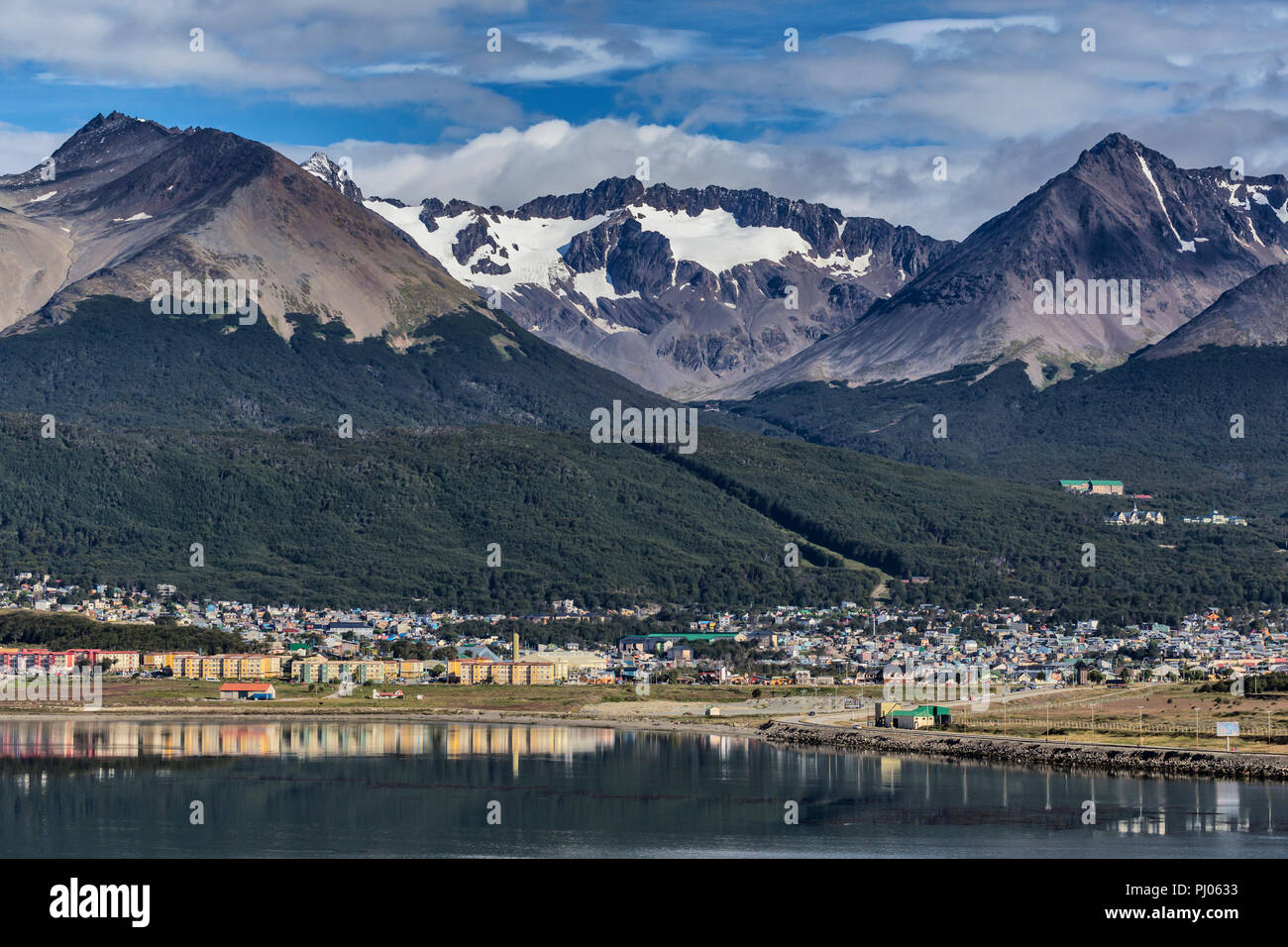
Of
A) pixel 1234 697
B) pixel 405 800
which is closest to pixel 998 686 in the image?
pixel 1234 697

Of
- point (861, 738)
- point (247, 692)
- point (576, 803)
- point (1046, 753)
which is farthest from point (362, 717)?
point (576, 803)

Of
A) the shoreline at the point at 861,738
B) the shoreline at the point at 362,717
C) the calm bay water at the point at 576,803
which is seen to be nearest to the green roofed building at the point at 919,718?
the shoreline at the point at 861,738

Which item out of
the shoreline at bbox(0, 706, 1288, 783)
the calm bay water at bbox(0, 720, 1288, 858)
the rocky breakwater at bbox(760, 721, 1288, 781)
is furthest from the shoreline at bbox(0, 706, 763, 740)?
the calm bay water at bbox(0, 720, 1288, 858)

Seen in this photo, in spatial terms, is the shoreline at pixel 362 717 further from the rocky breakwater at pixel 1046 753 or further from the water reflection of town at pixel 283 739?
the rocky breakwater at pixel 1046 753

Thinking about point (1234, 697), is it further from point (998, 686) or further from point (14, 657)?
point (14, 657)

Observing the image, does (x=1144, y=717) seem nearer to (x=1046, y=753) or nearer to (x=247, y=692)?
(x=1046, y=753)
